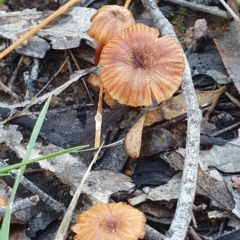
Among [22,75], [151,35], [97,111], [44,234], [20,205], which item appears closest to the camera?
[20,205]

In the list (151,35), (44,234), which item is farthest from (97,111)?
(44,234)

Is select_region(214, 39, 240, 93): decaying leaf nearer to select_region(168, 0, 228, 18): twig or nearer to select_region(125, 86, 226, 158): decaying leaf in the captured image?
select_region(125, 86, 226, 158): decaying leaf

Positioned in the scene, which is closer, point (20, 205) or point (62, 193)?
point (20, 205)

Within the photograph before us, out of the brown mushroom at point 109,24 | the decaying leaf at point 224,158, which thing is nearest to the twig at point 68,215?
the decaying leaf at point 224,158

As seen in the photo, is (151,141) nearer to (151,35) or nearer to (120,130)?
(120,130)

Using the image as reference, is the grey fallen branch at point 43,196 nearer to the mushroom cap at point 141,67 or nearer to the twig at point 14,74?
the mushroom cap at point 141,67

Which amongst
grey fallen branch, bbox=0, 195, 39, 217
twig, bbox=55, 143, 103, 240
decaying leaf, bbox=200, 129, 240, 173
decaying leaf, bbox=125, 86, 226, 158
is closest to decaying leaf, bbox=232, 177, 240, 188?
decaying leaf, bbox=200, 129, 240, 173

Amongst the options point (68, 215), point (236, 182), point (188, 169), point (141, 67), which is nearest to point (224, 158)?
point (236, 182)

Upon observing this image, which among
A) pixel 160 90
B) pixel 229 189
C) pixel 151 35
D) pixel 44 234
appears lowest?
pixel 44 234
